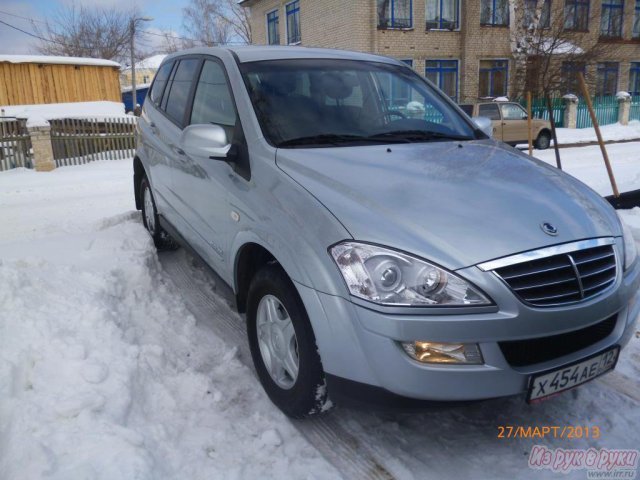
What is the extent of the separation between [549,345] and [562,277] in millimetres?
282

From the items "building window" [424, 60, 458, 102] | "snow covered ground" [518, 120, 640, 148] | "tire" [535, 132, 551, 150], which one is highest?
"building window" [424, 60, 458, 102]

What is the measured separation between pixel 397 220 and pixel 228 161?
1162 millimetres

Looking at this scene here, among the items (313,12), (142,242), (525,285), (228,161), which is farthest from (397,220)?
(313,12)

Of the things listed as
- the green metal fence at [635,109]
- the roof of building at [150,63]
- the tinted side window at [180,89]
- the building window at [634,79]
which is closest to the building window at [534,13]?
the green metal fence at [635,109]

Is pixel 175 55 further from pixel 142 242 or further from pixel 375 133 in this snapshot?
pixel 375 133

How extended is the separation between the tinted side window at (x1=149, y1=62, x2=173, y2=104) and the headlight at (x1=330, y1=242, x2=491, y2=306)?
3.40m

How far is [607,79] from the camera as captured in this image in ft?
95.8

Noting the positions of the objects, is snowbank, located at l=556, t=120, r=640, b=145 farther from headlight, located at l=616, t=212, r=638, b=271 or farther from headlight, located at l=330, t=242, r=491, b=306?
headlight, located at l=330, t=242, r=491, b=306

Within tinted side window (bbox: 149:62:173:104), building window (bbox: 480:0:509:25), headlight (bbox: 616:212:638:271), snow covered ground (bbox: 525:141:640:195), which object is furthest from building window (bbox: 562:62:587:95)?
headlight (bbox: 616:212:638:271)

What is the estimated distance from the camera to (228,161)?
2.98 m

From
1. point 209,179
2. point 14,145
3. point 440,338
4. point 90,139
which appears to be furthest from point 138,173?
point 90,139

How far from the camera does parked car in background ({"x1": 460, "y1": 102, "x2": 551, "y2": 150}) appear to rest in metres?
16.6

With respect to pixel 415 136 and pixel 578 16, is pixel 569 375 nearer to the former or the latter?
pixel 415 136

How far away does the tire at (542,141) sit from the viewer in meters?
16.8
